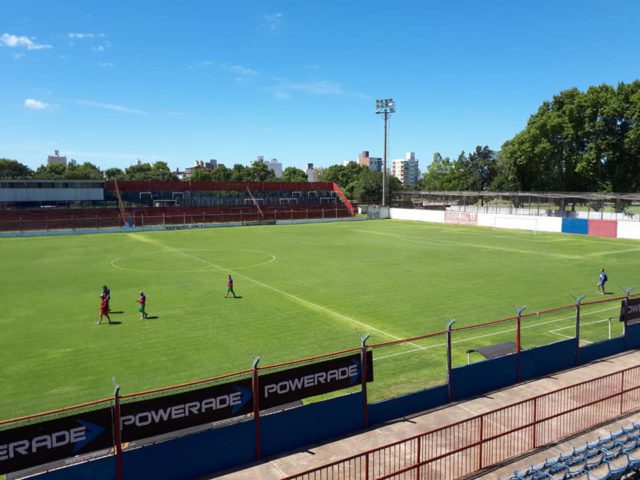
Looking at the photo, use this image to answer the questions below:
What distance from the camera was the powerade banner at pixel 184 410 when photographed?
9.64 metres

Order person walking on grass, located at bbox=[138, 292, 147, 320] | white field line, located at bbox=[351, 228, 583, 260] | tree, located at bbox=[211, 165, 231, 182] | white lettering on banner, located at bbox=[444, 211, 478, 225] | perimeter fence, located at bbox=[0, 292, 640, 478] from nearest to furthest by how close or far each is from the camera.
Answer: perimeter fence, located at bbox=[0, 292, 640, 478], person walking on grass, located at bbox=[138, 292, 147, 320], white field line, located at bbox=[351, 228, 583, 260], white lettering on banner, located at bbox=[444, 211, 478, 225], tree, located at bbox=[211, 165, 231, 182]

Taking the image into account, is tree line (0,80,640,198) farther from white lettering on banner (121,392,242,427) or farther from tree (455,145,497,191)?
white lettering on banner (121,392,242,427)

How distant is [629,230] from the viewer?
5138cm

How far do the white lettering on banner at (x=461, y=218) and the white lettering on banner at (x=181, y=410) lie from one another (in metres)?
63.1

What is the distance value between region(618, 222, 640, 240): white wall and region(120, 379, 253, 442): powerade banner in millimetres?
52565

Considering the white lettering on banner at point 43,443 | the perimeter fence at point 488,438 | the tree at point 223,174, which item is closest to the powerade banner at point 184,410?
the white lettering on banner at point 43,443

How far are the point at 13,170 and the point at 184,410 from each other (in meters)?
178

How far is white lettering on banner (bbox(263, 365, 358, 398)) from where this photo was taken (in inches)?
441

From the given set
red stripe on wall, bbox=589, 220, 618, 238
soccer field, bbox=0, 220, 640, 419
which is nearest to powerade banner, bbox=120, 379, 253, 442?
soccer field, bbox=0, 220, 640, 419

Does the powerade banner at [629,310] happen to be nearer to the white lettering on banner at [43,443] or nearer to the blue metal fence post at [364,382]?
the blue metal fence post at [364,382]

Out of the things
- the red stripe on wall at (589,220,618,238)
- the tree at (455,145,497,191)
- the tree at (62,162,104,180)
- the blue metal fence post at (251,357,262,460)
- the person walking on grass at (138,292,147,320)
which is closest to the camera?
the blue metal fence post at (251,357,262,460)

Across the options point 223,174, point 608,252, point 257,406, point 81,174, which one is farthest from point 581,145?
point 81,174

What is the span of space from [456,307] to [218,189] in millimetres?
65266

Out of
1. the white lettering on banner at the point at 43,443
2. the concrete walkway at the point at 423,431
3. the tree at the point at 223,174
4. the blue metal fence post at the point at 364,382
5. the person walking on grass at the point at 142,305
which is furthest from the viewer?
the tree at the point at 223,174
